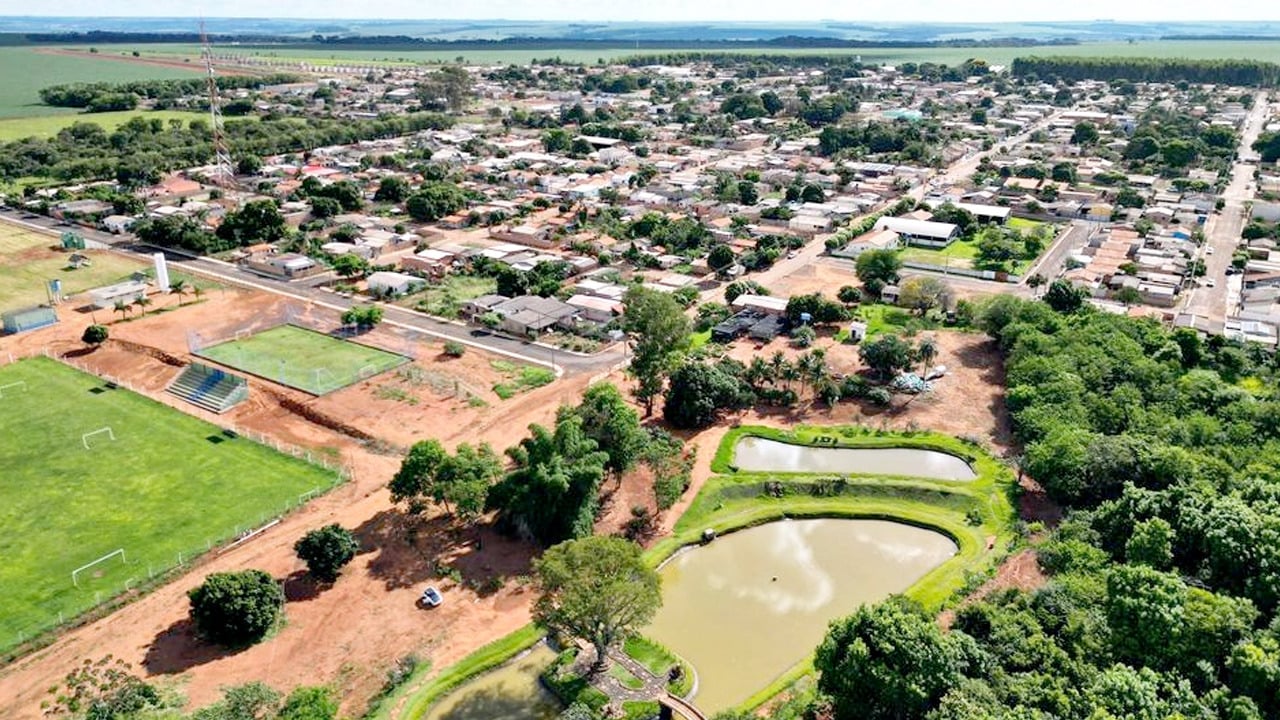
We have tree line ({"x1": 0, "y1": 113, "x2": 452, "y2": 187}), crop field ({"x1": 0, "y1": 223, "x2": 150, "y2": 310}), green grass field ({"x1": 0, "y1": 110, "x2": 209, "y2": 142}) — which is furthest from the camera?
green grass field ({"x1": 0, "y1": 110, "x2": 209, "y2": 142})

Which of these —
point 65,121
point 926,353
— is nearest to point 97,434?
point 926,353

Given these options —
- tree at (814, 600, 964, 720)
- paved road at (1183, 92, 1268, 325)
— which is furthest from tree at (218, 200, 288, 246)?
paved road at (1183, 92, 1268, 325)

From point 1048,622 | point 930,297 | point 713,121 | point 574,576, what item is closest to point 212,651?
point 574,576

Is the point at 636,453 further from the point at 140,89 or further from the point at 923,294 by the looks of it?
the point at 140,89

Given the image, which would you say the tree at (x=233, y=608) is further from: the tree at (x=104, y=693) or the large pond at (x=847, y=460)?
the large pond at (x=847, y=460)

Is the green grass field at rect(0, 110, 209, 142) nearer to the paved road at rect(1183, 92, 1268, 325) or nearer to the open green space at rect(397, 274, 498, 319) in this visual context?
the open green space at rect(397, 274, 498, 319)

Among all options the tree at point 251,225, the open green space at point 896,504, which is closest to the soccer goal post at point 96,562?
the open green space at point 896,504

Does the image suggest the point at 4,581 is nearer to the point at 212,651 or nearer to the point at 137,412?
the point at 212,651
